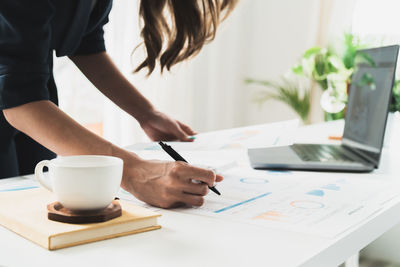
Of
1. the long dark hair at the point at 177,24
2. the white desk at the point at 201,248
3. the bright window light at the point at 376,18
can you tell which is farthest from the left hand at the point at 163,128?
the bright window light at the point at 376,18

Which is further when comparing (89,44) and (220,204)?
(89,44)

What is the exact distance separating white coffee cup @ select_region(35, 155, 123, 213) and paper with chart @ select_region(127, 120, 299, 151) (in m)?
0.44

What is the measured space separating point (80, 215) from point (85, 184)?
0.04m

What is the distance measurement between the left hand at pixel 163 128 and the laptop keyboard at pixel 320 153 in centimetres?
28

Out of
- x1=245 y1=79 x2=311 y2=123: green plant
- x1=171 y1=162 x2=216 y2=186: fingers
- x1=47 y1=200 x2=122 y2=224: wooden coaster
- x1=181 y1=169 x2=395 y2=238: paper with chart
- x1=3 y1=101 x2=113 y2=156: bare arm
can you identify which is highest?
x1=3 y1=101 x2=113 y2=156: bare arm

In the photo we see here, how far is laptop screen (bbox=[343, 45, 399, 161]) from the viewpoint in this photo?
46.3 inches

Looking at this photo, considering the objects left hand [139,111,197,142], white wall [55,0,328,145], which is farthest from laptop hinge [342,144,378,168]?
white wall [55,0,328,145]

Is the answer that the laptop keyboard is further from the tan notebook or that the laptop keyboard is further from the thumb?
the tan notebook

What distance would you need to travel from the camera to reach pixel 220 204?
2.71 ft

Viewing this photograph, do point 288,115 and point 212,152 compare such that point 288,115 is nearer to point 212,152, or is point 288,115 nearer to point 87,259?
point 212,152

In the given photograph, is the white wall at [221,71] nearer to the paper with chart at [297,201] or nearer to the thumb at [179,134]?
A: the thumb at [179,134]

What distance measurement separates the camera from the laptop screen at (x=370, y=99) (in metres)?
1.18

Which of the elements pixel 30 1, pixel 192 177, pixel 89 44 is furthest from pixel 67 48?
pixel 192 177

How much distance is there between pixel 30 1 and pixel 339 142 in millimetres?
977
